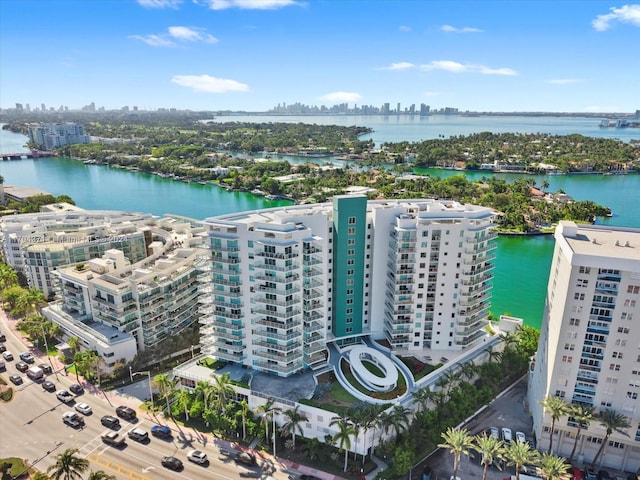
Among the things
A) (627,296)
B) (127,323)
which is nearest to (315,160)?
(127,323)

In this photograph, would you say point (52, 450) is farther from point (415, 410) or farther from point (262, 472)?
point (415, 410)

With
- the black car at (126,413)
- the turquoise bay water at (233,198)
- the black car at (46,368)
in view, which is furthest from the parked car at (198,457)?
the turquoise bay water at (233,198)

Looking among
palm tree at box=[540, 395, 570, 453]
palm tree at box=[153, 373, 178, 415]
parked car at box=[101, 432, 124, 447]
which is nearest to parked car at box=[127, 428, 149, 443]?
parked car at box=[101, 432, 124, 447]

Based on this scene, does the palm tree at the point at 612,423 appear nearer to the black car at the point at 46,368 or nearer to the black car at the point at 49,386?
the black car at the point at 49,386

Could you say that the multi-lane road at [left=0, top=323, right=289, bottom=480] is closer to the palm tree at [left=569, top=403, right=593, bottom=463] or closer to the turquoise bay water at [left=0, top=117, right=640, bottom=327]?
the palm tree at [left=569, top=403, right=593, bottom=463]

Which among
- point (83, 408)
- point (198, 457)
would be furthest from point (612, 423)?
point (83, 408)

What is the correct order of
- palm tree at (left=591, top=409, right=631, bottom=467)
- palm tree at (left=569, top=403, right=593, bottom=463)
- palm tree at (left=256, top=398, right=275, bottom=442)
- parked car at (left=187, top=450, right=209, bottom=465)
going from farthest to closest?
palm tree at (left=256, top=398, right=275, bottom=442), parked car at (left=187, top=450, right=209, bottom=465), palm tree at (left=569, top=403, right=593, bottom=463), palm tree at (left=591, top=409, right=631, bottom=467)
